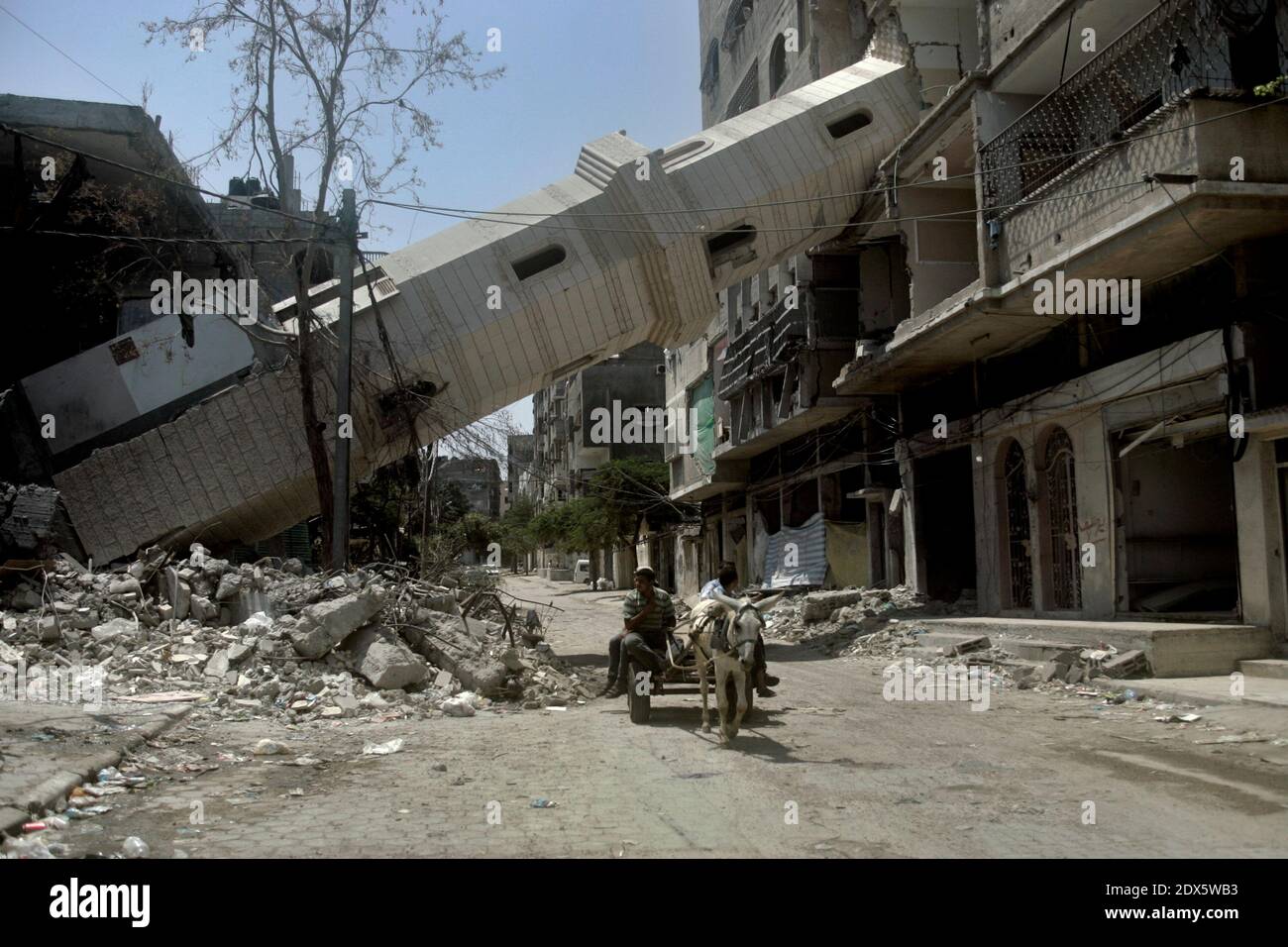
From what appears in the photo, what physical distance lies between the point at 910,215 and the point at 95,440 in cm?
1587

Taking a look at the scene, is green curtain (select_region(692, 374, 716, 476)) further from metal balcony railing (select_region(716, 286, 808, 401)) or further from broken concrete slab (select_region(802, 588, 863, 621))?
broken concrete slab (select_region(802, 588, 863, 621))

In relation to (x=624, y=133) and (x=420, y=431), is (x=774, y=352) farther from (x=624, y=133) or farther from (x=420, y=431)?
(x=420, y=431)

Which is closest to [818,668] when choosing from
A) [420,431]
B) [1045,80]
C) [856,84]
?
[420,431]

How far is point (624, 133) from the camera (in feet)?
64.0

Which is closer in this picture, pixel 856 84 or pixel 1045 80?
Answer: pixel 1045 80

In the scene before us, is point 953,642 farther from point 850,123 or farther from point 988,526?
point 850,123

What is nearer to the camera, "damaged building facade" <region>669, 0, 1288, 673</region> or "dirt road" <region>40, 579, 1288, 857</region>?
"dirt road" <region>40, 579, 1288, 857</region>

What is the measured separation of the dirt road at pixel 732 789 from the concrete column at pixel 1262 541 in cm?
248

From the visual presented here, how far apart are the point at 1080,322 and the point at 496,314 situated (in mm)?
9872

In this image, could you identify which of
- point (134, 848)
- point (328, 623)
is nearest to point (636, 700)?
point (328, 623)

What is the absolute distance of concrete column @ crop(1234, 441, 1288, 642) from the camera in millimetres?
11508

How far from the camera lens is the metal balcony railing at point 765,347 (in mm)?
24266

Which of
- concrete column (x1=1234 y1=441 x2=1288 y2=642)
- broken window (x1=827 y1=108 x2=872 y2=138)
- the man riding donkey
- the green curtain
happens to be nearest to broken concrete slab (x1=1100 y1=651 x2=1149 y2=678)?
concrete column (x1=1234 y1=441 x2=1288 y2=642)

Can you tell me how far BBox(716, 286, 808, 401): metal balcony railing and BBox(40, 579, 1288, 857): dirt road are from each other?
1497cm
